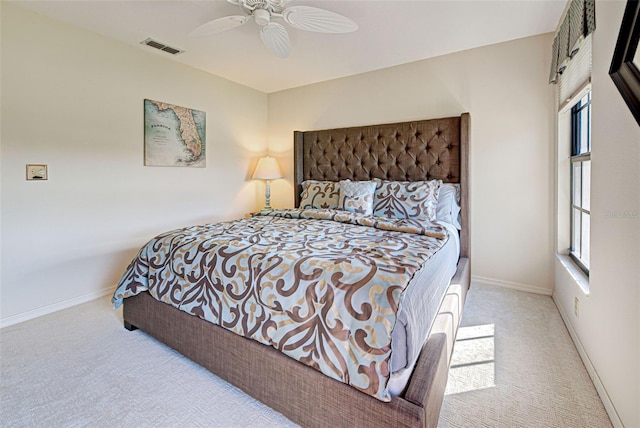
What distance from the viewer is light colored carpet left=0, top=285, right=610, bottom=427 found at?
55.0 inches

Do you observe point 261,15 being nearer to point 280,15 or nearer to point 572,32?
point 280,15

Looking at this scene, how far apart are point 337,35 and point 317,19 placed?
0.79 meters

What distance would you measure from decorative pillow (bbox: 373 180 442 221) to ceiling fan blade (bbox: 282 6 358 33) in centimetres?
144

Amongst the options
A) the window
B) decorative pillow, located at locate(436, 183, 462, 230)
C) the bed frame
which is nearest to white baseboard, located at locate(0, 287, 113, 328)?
the bed frame

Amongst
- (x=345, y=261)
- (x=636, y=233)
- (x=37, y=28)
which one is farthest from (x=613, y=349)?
(x=37, y=28)

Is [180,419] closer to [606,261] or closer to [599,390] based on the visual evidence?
[599,390]

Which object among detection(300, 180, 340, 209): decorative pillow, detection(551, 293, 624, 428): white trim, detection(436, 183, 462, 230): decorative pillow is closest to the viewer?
detection(551, 293, 624, 428): white trim

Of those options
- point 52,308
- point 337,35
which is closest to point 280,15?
point 337,35

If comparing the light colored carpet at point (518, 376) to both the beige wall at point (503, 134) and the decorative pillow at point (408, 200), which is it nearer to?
the beige wall at point (503, 134)

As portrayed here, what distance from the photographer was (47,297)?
255 centimetres

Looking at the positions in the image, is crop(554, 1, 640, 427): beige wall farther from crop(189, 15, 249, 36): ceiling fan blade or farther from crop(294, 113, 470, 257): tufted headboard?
crop(189, 15, 249, 36): ceiling fan blade

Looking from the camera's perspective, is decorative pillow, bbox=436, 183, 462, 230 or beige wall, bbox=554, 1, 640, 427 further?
decorative pillow, bbox=436, 183, 462, 230

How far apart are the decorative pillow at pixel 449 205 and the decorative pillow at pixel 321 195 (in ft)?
3.34

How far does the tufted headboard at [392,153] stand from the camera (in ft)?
9.87
